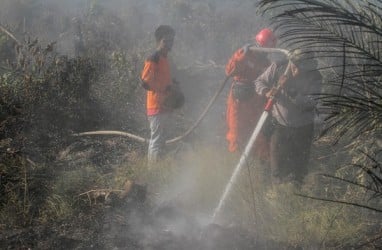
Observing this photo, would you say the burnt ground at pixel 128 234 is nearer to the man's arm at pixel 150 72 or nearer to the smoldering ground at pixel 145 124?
the smoldering ground at pixel 145 124

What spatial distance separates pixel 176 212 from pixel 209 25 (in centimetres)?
948

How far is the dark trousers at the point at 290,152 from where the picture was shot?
18.5ft

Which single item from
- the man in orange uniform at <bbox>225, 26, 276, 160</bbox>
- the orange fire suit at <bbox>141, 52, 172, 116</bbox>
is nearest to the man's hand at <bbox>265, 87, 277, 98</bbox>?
the man in orange uniform at <bbox>225, 26, 276, 160</bbox>

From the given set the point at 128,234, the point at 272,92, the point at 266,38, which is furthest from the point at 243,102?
the point at 128,234

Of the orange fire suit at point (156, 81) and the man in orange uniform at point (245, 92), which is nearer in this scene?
the orange fire suit at point (156, 81)

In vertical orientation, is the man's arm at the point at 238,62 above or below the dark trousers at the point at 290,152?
above

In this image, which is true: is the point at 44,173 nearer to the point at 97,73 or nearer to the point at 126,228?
the point at 126,228

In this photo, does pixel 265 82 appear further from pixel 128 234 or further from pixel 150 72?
pixel 128 234

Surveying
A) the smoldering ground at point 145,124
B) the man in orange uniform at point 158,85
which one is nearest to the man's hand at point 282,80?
Result: the smoldering ground at point 145,124

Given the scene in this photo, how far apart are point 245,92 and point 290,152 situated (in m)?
1.13

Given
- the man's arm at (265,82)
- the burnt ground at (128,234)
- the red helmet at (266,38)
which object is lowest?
the burnt ground at (128,234)

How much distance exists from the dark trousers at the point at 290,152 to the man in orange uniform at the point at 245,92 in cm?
69

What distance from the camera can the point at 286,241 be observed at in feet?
15.5

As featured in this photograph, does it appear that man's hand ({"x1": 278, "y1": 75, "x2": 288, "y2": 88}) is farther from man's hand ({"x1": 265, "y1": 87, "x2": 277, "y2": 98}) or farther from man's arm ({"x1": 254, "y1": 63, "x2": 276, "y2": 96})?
man's arm ({"x1": 254, "y1": 63, "x2": 276, "y2": 96})
